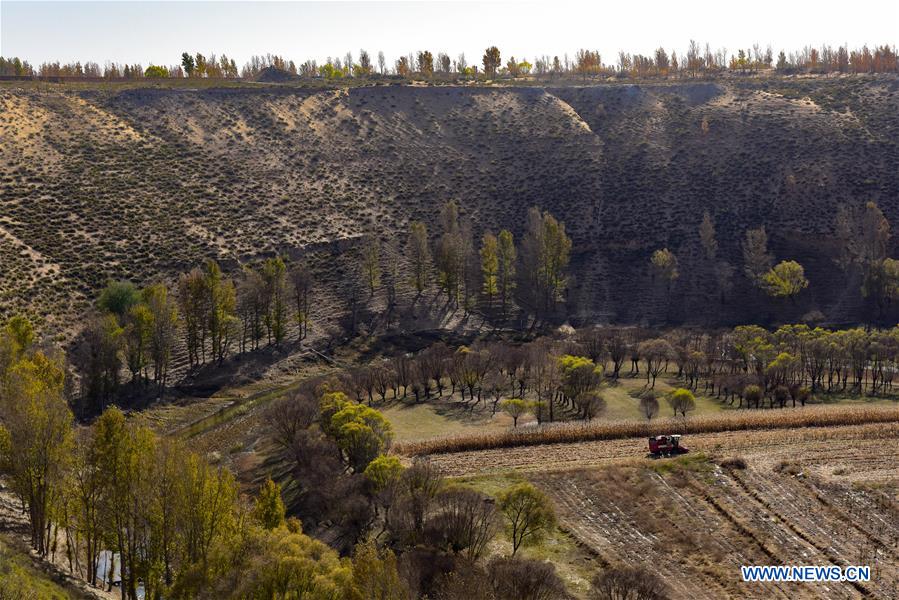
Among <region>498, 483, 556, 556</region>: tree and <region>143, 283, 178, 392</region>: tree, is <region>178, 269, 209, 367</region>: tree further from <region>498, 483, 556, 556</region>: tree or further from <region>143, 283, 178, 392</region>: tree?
<region>498, 483, 556, 556</region>: tree

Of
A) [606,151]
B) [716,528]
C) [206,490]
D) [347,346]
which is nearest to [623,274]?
[606,151]

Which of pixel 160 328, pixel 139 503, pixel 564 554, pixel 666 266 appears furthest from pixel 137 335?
pixel 666 266

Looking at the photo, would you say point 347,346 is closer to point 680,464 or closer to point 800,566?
point 680,464

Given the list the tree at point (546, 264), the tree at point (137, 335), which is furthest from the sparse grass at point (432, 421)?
the tree at point (546, 264)

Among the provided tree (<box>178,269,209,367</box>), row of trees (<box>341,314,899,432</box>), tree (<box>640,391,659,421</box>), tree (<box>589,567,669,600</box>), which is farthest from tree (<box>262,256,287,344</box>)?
tree (<box>589,567,669,600</box>)

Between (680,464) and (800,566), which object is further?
(680,464)

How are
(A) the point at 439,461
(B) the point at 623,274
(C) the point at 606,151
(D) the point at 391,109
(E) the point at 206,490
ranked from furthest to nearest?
1. (D) the point at 391,109
2. (C) the point at 606,151
3. (B) the point at 623,274
4. (A) the point at 439,461
5. (E) the point at 206,490

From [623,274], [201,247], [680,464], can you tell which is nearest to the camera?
[680,464]
